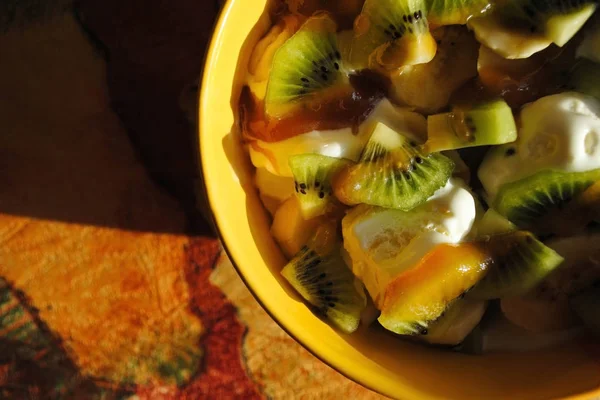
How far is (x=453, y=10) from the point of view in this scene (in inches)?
29.1

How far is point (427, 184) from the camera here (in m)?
0.76

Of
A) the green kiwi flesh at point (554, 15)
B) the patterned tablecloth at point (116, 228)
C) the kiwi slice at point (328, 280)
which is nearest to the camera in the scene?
the green kiwi flesh at point (554, 15)

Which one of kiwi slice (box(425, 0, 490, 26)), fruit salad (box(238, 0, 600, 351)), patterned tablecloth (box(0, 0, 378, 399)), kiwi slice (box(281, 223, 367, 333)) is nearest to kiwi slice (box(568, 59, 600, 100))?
fruit salad (box(238, 0, 600, 351))

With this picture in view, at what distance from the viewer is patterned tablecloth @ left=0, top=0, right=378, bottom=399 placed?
101cm

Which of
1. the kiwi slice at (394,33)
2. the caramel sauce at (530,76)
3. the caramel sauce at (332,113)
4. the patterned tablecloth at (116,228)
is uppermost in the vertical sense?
the kiwi slice at (394,33)

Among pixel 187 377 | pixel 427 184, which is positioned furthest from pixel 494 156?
pixel 187 377

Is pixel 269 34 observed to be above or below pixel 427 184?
above

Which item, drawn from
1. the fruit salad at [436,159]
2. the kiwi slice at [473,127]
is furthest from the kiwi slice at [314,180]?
the kiwi slice at [473,127]

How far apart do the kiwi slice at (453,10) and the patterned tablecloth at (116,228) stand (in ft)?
1.43

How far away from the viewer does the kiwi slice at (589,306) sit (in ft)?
2.55

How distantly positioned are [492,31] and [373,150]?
205 mm

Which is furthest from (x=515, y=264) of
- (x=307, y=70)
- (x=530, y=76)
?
(x=307, y=70)

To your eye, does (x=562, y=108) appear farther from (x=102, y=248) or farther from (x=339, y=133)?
(x=102, y=248)

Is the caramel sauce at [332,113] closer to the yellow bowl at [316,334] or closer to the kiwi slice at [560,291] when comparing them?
the yellow bowl at [316,334]
